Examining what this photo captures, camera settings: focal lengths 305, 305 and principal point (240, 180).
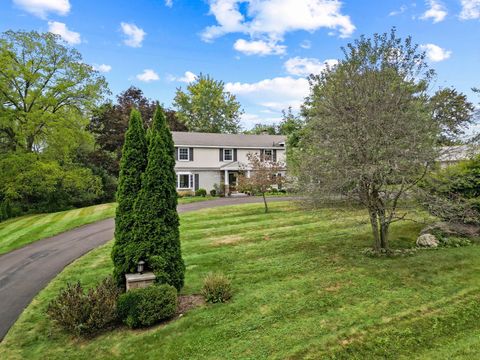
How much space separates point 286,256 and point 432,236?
17.9 feet

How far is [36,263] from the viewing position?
1141cm

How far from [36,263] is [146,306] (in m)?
7.79

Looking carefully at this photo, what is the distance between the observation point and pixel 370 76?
938 centimetres

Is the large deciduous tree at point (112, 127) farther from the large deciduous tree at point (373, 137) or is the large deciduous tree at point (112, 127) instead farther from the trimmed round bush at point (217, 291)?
the trimmed round bush at point (217, 291)

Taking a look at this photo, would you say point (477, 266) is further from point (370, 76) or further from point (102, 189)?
point (102, 189)

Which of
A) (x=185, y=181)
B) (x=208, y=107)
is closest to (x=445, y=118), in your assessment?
(x=185, y=181)

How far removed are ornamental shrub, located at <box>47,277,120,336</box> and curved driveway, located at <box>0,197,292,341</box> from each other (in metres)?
1.45

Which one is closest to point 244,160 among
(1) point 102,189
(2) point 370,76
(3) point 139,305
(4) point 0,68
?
(1) point 102,189

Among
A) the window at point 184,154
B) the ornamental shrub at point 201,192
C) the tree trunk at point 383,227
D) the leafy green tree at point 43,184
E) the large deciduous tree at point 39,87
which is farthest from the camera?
the window at point 184,154

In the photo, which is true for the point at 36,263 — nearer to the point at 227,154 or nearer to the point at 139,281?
the point at 139,281

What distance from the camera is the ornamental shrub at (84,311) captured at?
6.00 m

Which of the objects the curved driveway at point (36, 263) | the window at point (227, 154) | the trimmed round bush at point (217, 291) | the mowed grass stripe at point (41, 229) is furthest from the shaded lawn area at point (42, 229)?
the window at point (227, 154)

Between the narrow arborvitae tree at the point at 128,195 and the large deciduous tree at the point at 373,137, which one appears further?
the large deciduous tree at the point at 373,137

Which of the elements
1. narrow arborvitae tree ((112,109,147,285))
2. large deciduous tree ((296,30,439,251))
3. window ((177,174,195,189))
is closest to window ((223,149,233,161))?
window ((177,174,195,189))
